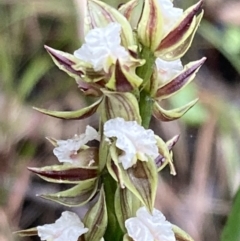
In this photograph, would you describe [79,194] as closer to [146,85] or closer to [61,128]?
A: [146,85]

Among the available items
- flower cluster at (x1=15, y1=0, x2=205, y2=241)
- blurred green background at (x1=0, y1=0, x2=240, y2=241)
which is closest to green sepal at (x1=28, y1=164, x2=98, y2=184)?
flower cluster at (x1=15, y1=0, x2=205, y2=241)

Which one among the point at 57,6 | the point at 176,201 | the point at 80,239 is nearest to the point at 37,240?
the point at 176,201

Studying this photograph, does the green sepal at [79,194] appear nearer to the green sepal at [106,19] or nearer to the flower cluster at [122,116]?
the flower cluster at [122,116]

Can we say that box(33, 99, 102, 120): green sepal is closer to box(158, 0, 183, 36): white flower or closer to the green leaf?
box(158, 0, 183, 36): white flower

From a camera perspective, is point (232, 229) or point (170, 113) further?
point (232, 229)

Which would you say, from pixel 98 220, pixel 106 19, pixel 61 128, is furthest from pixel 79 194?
pixel 61 128

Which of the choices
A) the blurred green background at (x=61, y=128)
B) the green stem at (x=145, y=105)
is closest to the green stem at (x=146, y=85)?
the green stem at (x=145, y=105)

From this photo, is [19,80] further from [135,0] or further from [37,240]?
→ [135,0]
